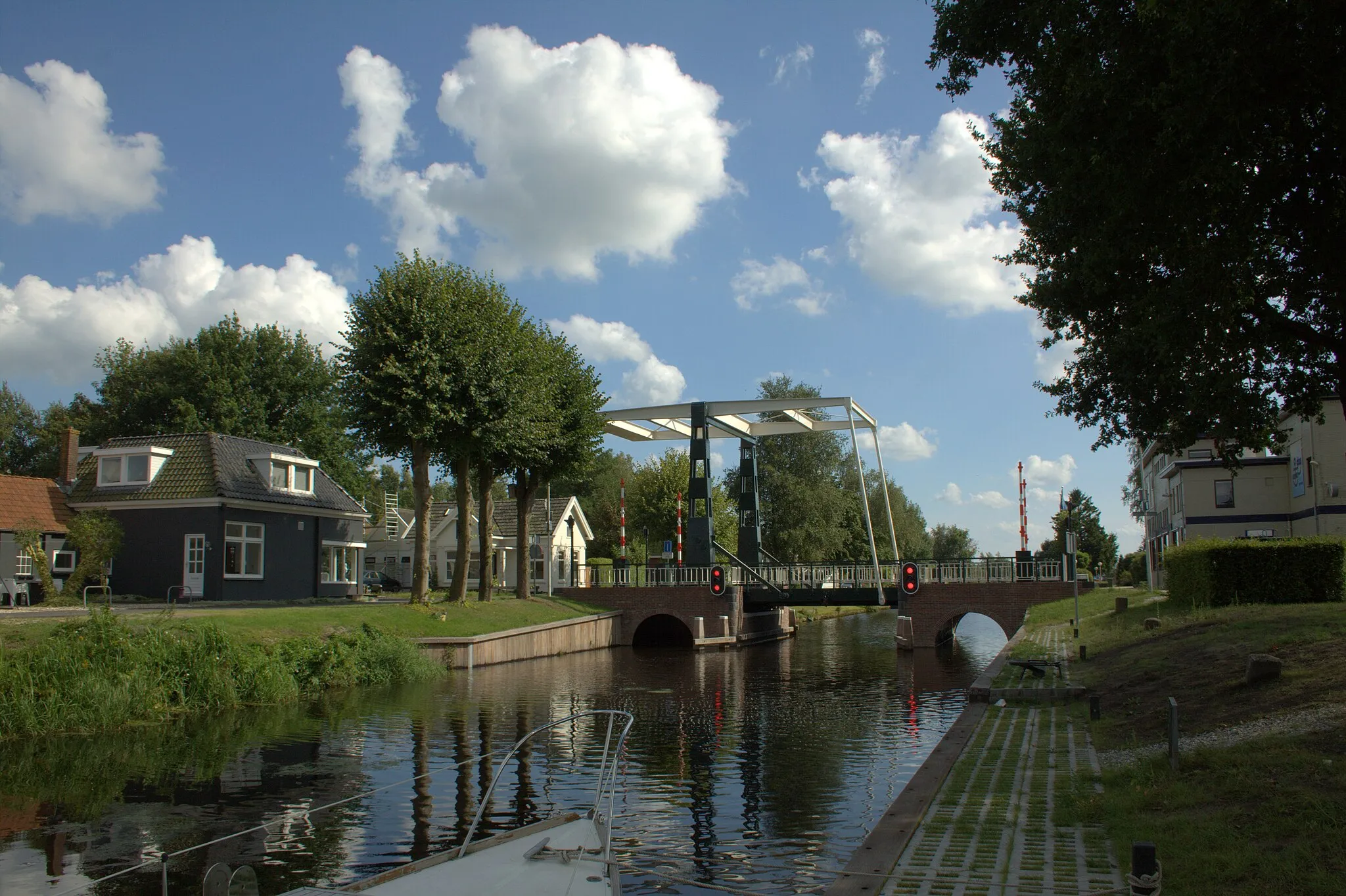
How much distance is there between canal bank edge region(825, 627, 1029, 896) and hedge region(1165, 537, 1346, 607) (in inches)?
448

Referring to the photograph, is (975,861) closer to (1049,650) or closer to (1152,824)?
(1152,824)

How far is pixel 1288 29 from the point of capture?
7172 mm

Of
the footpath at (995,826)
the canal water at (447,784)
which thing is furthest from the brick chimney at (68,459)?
the footpath at (995,826)

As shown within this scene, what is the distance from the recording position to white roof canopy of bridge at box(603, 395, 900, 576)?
3172 cm

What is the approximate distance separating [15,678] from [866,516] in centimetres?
2373

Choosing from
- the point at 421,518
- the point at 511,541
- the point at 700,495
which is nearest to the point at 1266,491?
the point at 700,495

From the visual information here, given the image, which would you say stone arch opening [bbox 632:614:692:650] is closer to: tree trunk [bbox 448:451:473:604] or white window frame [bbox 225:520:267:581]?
tree trunk [bbox 448:451:473:604]

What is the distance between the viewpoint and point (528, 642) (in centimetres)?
2852

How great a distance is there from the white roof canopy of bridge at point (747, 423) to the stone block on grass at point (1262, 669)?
19488mm

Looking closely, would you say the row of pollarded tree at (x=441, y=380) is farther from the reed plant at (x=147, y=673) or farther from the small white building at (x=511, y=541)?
the small white building at (x=511, y=541)

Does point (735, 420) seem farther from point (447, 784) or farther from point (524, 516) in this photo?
point (447, 784)

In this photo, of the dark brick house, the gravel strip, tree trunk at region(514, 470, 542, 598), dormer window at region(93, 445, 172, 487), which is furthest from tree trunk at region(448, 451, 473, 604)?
the gravel strip

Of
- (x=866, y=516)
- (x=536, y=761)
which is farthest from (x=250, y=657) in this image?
(x=866, y=516)

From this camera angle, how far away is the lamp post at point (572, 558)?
38.2 m
